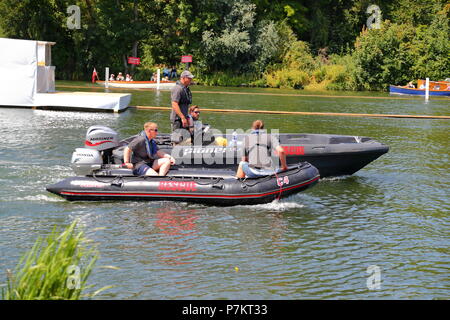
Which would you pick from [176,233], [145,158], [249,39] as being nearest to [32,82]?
[145,158]

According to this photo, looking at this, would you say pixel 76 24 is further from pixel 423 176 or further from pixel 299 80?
pixel 423 176

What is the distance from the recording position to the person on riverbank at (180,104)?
14.6 meters

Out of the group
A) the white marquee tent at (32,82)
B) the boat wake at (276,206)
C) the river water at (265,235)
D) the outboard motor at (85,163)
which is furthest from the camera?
the white marquee tent at (32,82)

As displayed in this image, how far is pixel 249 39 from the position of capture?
53.2 metres

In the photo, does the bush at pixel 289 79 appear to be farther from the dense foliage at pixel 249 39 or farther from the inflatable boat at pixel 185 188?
the inflatable boat at pixel 185 188

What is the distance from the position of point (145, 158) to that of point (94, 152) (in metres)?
1.16

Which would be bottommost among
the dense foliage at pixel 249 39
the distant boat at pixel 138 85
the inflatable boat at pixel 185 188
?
the inflatable boat at pixel 185 188

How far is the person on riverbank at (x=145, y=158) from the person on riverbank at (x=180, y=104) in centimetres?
152

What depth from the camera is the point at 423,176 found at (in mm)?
16719

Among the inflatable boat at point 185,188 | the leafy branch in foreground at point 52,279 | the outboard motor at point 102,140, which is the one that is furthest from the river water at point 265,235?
the leafy branch in foreground at point 52,279

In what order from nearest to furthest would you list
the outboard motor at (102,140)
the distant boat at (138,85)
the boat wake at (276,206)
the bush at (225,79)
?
the boat wake at (276,206) < the outboard motor at (102,140) < the distant boat at (138,85) < the bush at (225,79)

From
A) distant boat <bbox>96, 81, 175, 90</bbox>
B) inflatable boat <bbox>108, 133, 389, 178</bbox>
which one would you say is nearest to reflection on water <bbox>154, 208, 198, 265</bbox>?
inflatable boat <bbox>108, 133, 389, 178</bbox>

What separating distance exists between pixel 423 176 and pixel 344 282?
27.6 feet

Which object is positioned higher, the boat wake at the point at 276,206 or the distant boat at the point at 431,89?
the distant boat at the point at 431,89
